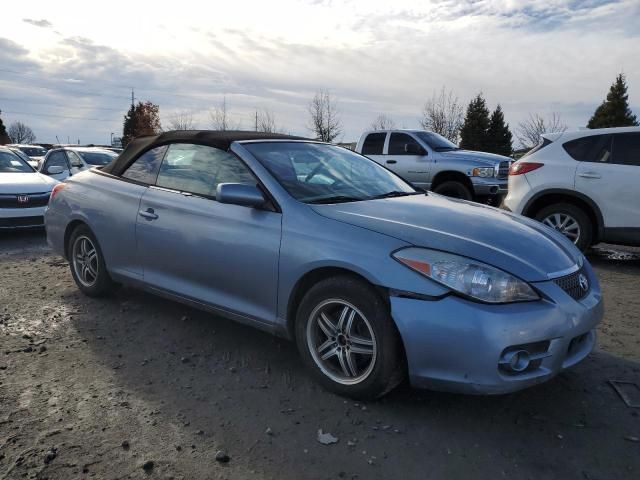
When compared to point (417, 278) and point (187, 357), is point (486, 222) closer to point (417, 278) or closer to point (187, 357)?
point (417, 278)

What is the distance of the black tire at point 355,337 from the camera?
2.95 m

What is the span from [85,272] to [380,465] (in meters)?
3.64

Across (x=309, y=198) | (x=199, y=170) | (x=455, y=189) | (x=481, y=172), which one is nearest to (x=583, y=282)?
(x=309, y=198)

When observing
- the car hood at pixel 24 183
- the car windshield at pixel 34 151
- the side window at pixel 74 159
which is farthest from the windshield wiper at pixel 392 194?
the car windshield at pixel 34 151

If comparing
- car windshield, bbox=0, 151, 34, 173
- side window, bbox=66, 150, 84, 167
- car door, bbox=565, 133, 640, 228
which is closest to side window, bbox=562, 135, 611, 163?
car door, bbox=565, 133, 640, 228

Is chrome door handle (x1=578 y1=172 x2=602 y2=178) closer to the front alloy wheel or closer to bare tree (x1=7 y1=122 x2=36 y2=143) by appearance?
the front alloy wheel

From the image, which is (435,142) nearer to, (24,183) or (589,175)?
(589,175)

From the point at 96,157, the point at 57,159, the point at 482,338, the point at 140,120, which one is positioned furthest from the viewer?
the point at 140,120

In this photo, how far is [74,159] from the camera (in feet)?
41.9

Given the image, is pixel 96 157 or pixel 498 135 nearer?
pixel 96 157

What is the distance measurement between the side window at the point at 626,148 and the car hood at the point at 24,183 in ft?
27.6

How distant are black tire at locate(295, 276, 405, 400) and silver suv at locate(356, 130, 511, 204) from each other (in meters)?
6.83

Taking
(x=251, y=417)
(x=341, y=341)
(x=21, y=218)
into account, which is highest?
(x=341, y=341)

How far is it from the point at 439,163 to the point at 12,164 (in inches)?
310
